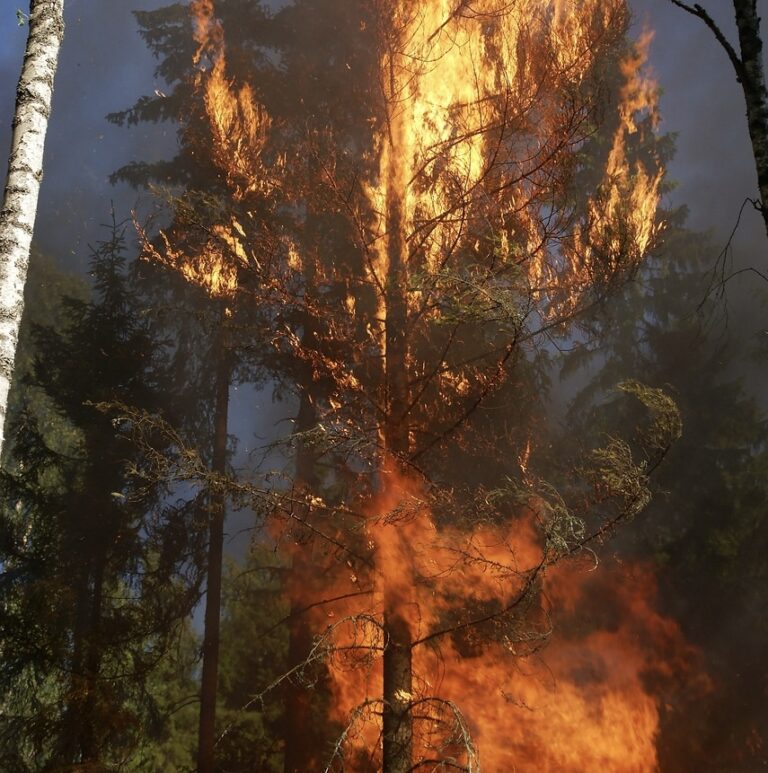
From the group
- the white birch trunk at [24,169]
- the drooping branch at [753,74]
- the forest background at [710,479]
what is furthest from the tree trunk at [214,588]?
the drooping branch at [753,74]

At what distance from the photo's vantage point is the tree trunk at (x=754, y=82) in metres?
4.44

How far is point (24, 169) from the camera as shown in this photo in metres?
4.52

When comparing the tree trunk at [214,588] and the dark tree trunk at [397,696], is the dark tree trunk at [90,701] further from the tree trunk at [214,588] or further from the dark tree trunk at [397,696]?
the dark tree trunk at [397,696]

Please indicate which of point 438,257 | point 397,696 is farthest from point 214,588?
point 438,257

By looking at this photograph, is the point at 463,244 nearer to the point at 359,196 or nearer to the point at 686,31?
the point at 359,196

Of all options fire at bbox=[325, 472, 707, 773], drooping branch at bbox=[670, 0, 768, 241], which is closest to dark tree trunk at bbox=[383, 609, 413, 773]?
fire at bbox=[325, 472, 707, 773]

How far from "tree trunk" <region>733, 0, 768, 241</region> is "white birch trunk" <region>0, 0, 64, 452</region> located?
5059mm

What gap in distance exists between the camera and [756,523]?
55.3 feet

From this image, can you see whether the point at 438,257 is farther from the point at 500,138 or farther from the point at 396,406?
the point at 396,406

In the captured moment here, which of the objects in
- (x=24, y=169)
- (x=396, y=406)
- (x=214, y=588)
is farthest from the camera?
(x=214, y=588)

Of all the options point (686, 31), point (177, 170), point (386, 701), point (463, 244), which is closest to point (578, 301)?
point (463, 244)

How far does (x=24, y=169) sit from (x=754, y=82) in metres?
5.30

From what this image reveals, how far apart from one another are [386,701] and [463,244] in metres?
6.25

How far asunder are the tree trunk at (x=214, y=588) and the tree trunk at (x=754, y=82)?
30.8 feet
